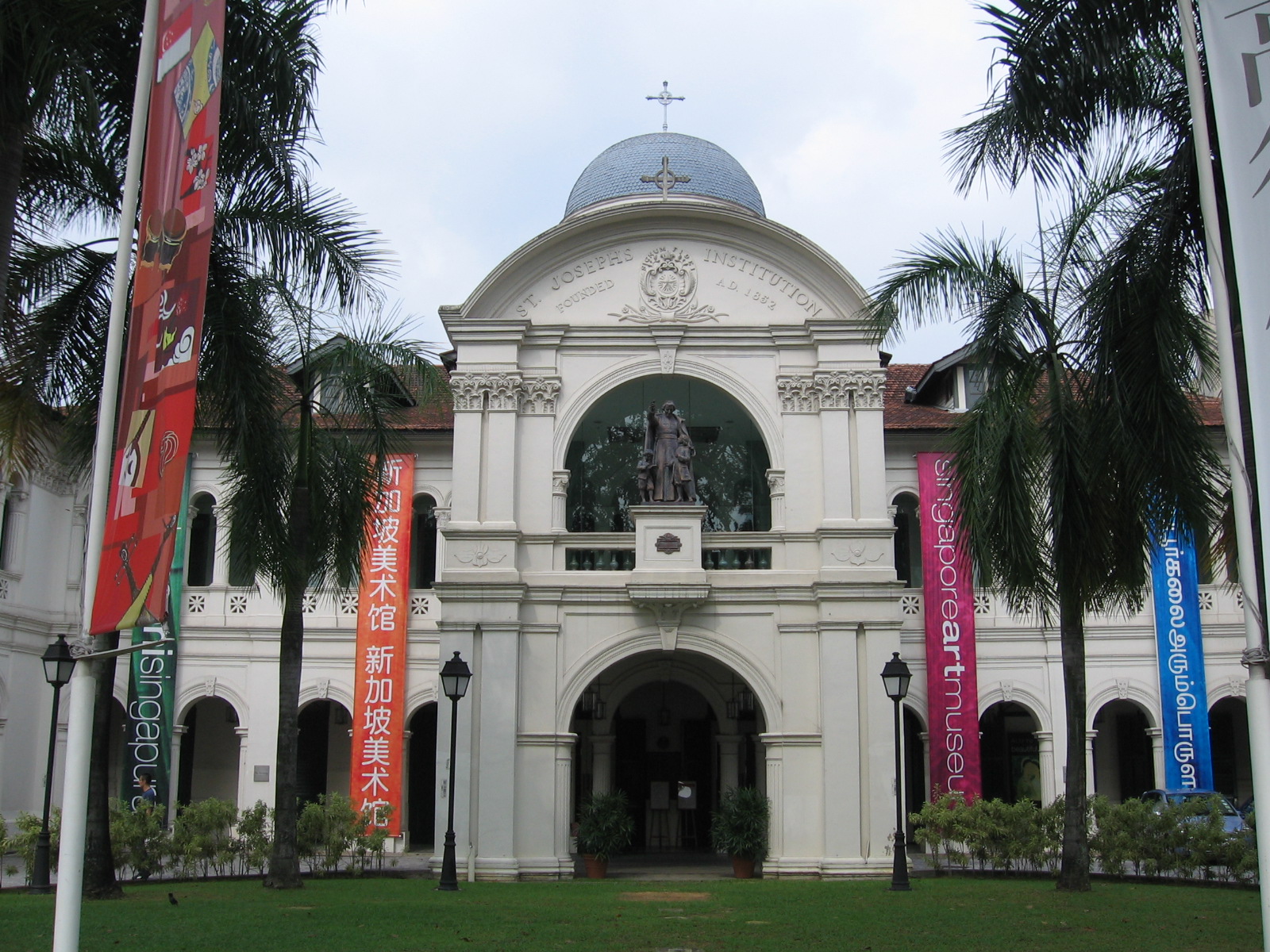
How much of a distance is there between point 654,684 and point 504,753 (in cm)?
678

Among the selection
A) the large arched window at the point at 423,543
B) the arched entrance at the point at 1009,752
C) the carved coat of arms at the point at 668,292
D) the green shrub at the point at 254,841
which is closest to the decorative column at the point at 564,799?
the green shrub at the point at 254,841

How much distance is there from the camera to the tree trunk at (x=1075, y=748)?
16.5 metres

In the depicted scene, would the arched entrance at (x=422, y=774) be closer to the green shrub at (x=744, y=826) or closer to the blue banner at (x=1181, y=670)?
the green shrub at (x=744, y=826)

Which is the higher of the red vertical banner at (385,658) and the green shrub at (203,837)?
the red vertical banner at (385,658)

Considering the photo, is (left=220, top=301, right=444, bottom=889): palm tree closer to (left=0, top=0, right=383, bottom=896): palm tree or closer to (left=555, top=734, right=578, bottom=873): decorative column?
(left=0, top=0, right=383, bottom=896): palm tree

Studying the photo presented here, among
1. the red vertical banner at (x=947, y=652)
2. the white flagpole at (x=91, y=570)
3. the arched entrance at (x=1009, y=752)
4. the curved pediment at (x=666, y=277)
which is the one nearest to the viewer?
the white flagpole at (x=91, y=570)

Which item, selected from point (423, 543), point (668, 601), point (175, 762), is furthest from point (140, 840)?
point (423, 543)

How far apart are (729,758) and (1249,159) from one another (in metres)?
20.3

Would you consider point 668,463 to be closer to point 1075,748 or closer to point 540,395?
point 540,395

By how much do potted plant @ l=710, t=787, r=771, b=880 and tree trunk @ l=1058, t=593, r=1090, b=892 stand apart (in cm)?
607

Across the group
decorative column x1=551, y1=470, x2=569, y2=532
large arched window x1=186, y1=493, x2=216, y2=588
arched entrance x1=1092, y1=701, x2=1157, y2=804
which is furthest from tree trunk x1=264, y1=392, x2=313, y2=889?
arched entrance x1=1092, y1=701, x2=1157, y2=804

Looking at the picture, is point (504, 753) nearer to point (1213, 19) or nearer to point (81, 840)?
point (81, 840)

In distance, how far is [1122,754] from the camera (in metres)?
29.6

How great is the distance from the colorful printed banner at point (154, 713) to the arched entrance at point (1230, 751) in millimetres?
22857
